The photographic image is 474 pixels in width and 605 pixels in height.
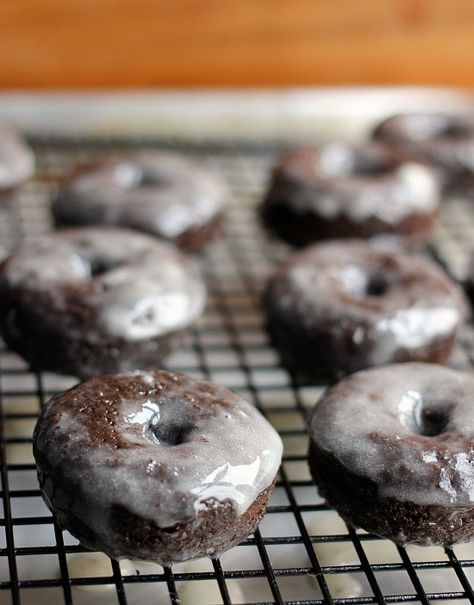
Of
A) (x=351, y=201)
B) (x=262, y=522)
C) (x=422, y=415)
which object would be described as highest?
(x=422, y=415)

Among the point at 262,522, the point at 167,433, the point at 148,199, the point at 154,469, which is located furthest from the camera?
the point at 148,199

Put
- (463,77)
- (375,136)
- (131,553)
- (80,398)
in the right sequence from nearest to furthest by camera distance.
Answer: (131,553), (80,398), (375,136), (463,77)

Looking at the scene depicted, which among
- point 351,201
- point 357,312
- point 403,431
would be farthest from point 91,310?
point 351,201

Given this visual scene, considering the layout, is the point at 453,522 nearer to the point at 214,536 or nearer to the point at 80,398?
the point at 214,536

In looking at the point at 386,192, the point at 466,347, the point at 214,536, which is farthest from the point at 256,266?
the point at 214,536

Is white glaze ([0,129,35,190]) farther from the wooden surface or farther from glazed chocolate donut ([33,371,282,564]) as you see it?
glazed chocolate donut ([33,371,282,564])

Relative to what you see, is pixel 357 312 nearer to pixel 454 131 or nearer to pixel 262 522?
pixel 262 522

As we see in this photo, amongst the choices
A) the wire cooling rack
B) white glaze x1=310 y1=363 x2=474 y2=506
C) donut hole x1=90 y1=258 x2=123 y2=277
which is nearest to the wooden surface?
the wire cooling rack
